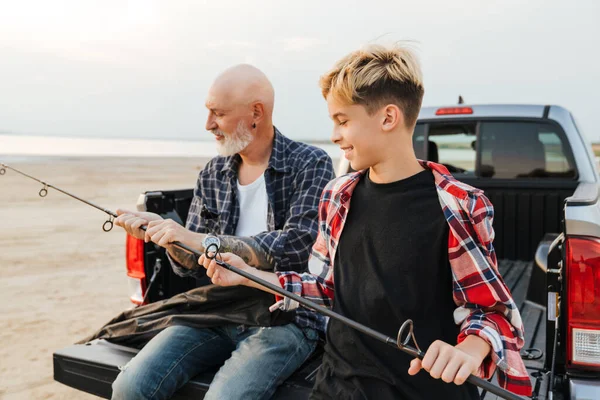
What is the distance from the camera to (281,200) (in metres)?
3.02

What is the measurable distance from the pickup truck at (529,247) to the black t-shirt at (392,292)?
63 cm

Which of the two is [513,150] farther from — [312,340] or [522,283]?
[312,340]

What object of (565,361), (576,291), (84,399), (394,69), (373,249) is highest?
(394,69)

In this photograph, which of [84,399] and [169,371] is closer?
[169,371]

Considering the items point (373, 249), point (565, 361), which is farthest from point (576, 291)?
point (373, 249)

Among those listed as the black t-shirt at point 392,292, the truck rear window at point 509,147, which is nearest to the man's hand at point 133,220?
the black t-shirt at point 392,292

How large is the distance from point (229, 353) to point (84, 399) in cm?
202

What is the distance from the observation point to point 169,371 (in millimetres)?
2674

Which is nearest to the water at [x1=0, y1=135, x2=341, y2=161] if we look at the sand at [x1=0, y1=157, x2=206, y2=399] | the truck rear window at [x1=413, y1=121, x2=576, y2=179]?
the sand at [x1=0, y1=157, x2=206, y2=399]

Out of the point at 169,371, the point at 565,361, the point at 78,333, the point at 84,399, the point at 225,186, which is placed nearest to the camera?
the point at 565,361

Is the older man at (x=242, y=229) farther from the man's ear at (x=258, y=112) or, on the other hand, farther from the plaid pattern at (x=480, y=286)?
the plaid pattern at (x=480, y=286)

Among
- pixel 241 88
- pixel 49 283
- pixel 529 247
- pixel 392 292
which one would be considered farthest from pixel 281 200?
pixel 49 283

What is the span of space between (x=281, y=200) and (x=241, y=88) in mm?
594

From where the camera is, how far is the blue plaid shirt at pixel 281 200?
2.86 m
